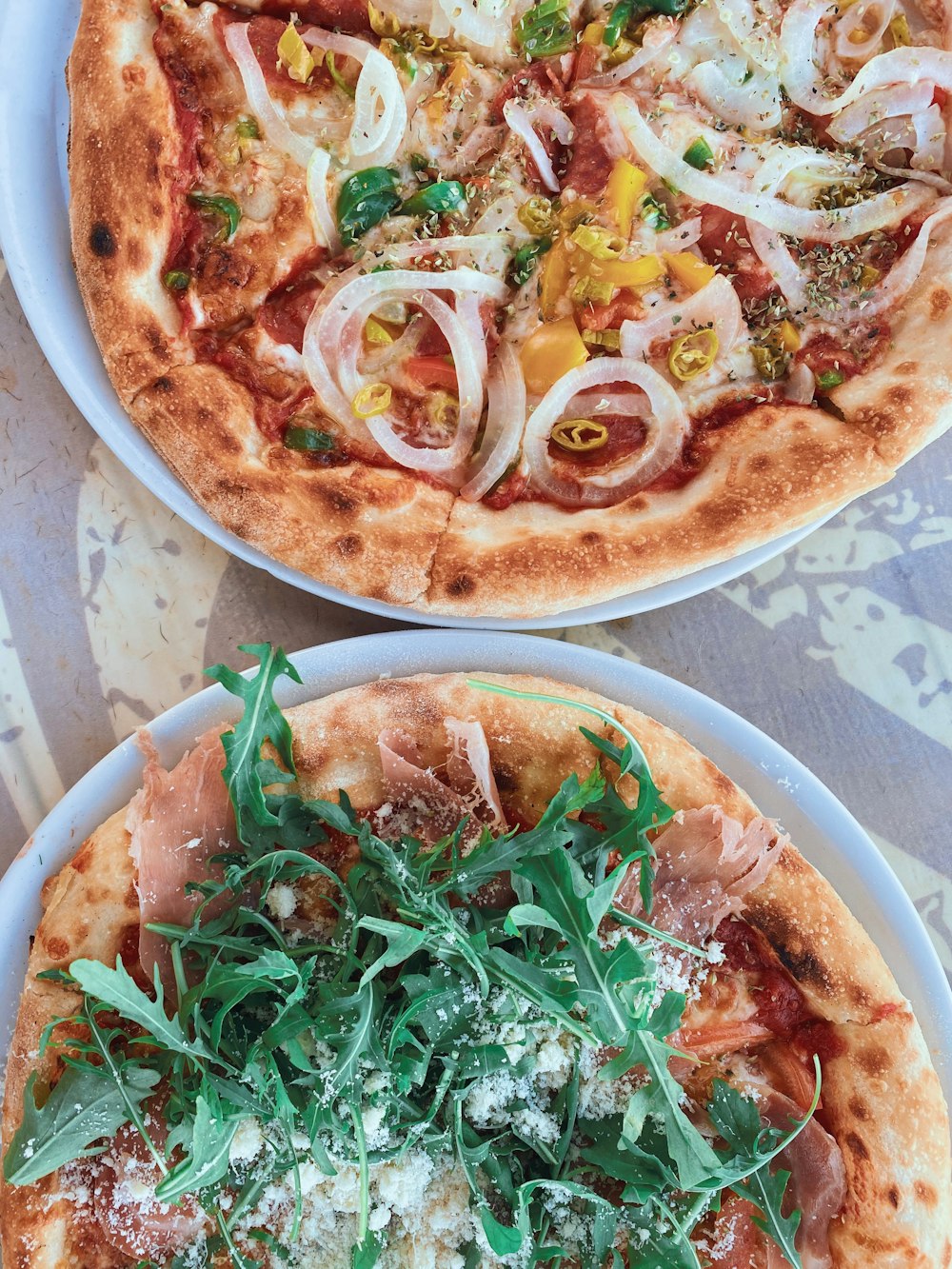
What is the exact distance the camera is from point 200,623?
10.3ft

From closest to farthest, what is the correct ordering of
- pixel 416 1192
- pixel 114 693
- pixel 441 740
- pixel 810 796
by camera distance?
pixel 416 1192 < pixel 441 740 < pixel 810 796 < pixel 114 693

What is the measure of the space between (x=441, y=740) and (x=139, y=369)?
1.25m

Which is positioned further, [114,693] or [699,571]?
[114,693]

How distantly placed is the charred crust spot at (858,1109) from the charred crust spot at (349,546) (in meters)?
1.85

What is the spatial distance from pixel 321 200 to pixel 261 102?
0.31m

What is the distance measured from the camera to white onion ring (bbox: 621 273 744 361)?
9.46 ft

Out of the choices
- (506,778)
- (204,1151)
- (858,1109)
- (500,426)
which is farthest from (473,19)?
(858,1109)

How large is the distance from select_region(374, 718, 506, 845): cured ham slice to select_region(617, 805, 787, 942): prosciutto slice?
0.40 m

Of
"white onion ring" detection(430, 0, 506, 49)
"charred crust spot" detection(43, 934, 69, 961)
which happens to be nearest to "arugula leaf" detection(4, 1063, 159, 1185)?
"charred crust spot" detection(43, 934, 69, 961)

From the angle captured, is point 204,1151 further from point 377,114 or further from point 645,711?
point 377,114

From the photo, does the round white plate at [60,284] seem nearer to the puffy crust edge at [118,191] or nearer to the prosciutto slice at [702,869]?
the puffy crust edge at [118,191]

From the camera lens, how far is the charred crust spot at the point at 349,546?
2734 mm

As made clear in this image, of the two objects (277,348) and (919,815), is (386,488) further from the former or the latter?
(919,815)

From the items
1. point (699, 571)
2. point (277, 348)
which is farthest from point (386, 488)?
point (699, 571)
